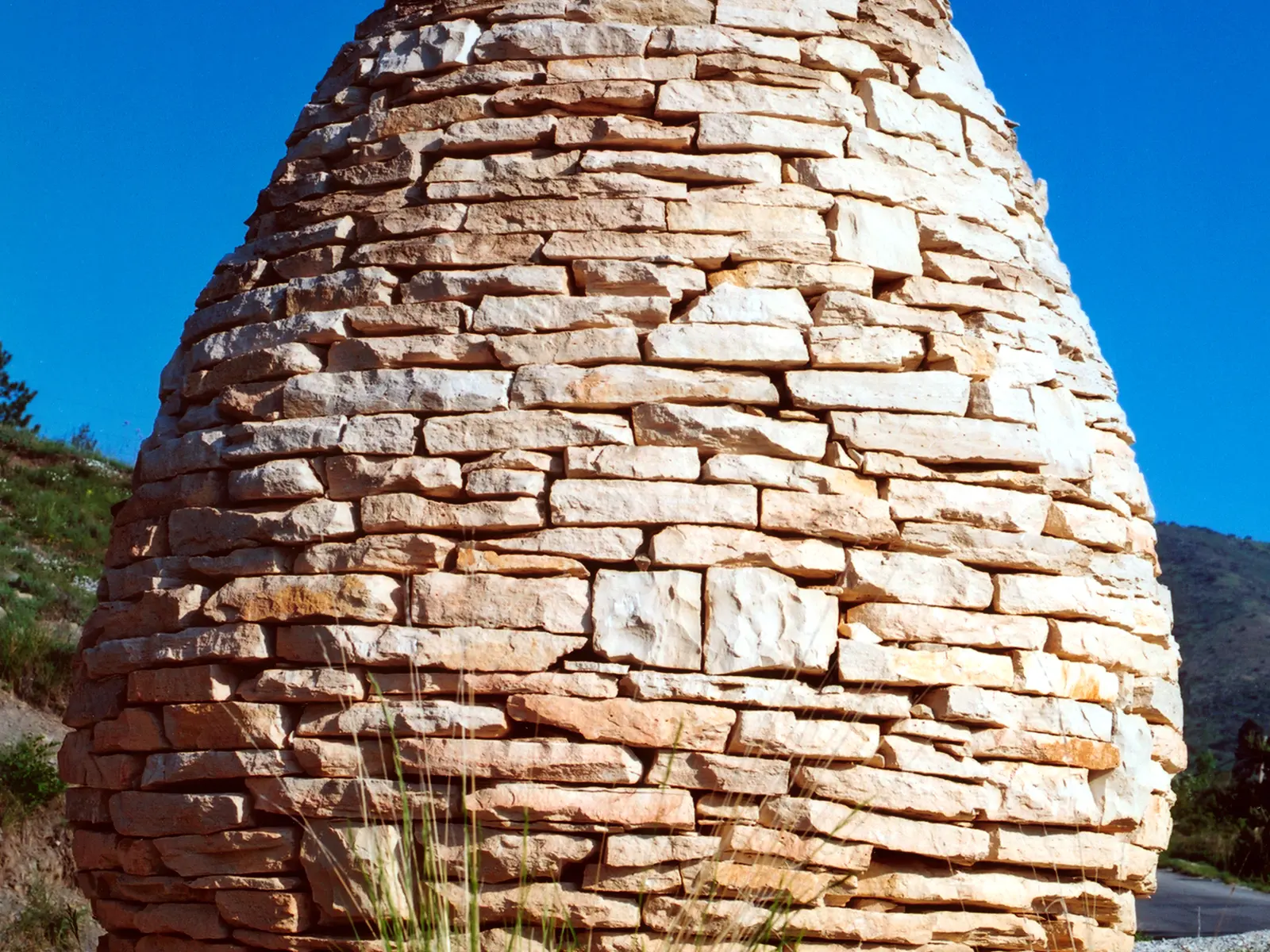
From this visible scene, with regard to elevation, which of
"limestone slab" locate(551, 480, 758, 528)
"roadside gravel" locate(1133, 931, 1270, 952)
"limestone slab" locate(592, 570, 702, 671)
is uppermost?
"limestone slab" locate(551, 480, 758, 528)

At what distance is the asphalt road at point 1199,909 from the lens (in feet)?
32.2

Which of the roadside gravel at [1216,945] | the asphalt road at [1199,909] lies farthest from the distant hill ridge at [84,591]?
the asphalt road at [1199,909]

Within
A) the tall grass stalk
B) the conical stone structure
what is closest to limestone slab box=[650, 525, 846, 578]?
the conical stone structure

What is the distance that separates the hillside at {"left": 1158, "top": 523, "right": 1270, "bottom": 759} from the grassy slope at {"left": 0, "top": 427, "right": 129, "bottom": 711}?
19.1 m

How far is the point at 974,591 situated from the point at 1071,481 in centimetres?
54

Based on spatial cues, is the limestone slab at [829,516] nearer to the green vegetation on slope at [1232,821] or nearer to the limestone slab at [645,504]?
the limestone slab at [645,504]

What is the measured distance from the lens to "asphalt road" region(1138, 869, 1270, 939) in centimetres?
980

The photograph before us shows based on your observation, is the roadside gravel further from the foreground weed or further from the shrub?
the shrub

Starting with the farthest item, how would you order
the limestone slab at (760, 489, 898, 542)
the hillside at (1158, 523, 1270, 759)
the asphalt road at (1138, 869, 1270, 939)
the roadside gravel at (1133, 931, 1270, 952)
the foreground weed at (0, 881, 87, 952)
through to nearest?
the hillside at (1158, 523, 1270, 759) → the asphalt road at (1138, 869, 1270, 939) → the roadside gravel at (1133, 931, 1270, 952) → the foreground weed at (0, 881, 87, 952) → the limestone slab at (760, 489, 898, 542)

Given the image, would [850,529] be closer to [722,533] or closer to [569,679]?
[722,533]

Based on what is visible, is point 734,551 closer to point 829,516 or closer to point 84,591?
point 829,516

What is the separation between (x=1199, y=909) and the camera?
30.8ft

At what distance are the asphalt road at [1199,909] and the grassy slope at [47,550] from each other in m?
8.90

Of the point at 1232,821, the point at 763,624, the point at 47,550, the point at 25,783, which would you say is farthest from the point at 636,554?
the point at 1232,821
